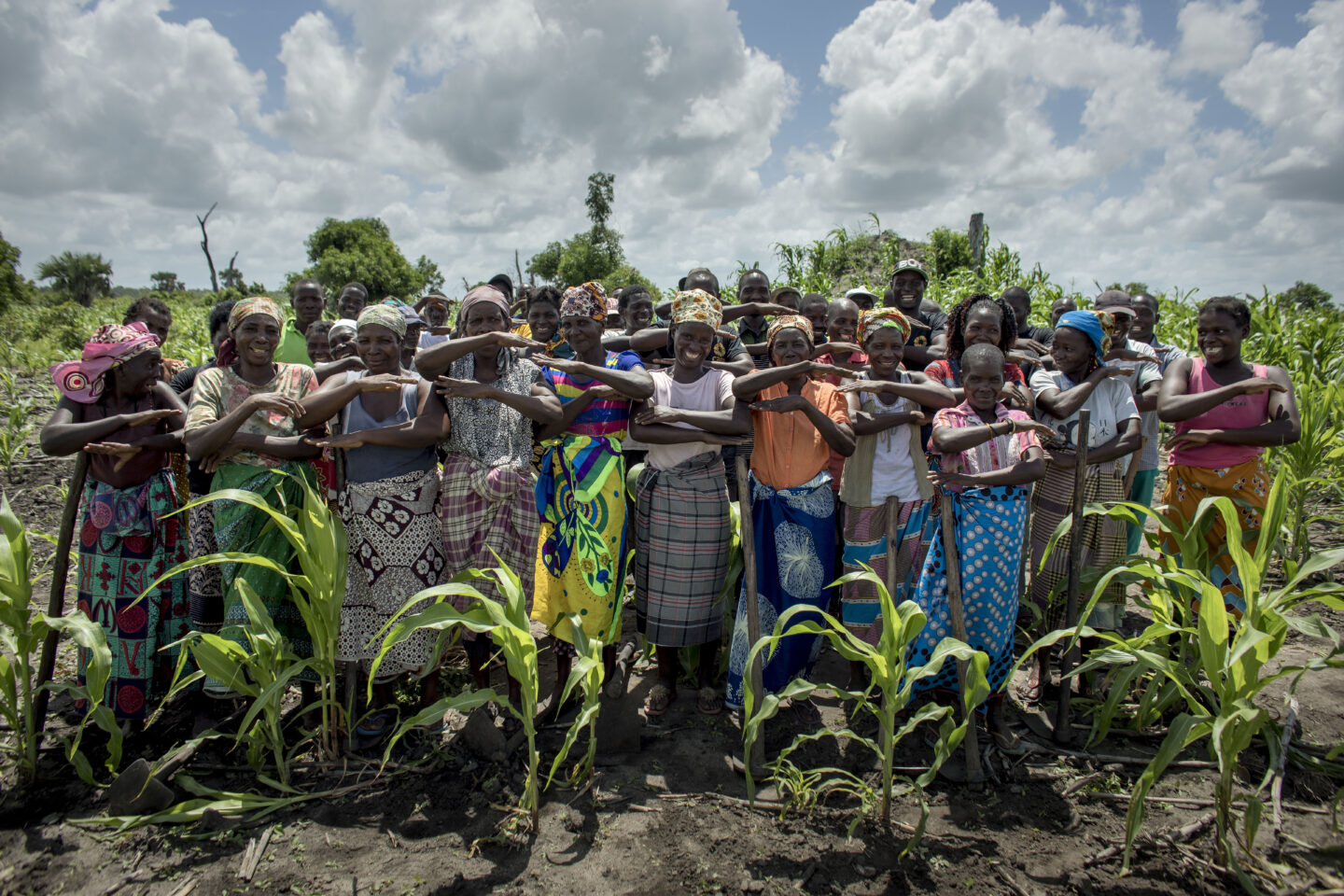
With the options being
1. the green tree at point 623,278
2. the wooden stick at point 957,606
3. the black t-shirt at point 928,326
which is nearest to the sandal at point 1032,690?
the wooden stick at point 957,606

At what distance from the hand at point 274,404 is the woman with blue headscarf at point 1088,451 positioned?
3.15 metres

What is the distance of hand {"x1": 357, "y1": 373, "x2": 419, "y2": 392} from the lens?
282 cm

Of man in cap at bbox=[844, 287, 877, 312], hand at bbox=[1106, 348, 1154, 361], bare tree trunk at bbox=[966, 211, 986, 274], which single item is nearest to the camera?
hand at bbox=[1106, 348, 1154, 361]

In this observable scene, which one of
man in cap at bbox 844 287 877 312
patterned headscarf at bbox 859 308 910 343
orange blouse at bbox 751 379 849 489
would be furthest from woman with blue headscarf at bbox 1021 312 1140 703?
man in cap at bbox 844 287 877 312

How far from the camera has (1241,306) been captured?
10.8 feet

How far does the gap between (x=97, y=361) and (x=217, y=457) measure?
0.65m

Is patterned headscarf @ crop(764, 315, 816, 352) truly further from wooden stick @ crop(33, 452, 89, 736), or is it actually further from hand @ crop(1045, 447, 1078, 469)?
wooden stick @ crop(33, 452, 89, 736)

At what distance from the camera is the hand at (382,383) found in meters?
2.82

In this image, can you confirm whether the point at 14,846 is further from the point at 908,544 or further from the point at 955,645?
the point at 908,544

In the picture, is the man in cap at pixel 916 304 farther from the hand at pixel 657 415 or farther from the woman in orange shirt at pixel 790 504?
the hand at pixel 657 415

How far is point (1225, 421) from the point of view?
3.31 metres

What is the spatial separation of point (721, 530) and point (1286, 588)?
1940mm

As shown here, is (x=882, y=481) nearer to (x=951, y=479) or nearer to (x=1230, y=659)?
(x=951, y=479)

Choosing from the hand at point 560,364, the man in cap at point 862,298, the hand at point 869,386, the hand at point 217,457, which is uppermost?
the man in cap at point 862,298
